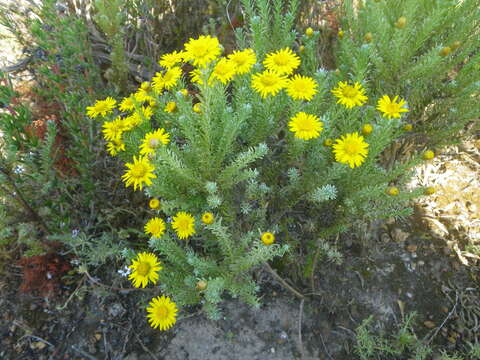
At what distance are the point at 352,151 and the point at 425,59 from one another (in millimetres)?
789

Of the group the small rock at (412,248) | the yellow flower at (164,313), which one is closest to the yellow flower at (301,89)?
the yellow flower at (164,313)

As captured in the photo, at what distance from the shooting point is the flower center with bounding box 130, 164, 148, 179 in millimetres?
1458

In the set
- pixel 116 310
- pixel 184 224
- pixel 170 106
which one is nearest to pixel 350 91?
pixel 170 106

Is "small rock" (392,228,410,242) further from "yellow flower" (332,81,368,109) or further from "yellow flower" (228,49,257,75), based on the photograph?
"yellow flower" (228,49,257,75)

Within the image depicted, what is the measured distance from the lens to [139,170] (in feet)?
4.78

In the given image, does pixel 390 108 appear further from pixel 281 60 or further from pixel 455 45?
pixel 455 45

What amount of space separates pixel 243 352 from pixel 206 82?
4.34 ft

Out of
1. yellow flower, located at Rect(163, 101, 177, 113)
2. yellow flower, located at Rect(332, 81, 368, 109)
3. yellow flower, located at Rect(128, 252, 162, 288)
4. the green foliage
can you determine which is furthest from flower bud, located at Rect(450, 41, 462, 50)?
yellow flower, located at Rect(128, 252, 162, 288)

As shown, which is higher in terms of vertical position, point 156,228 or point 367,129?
point 367,129

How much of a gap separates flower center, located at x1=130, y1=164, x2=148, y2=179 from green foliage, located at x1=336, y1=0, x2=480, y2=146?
116 centimetres

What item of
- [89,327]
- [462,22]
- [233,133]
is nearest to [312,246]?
[233,133]

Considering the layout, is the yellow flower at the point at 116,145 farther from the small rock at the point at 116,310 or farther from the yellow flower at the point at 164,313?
the small rock at the point at 116,310

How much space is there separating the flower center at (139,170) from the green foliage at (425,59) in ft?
3.81

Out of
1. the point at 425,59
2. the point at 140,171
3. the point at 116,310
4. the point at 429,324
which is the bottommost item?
the point at 116,310
